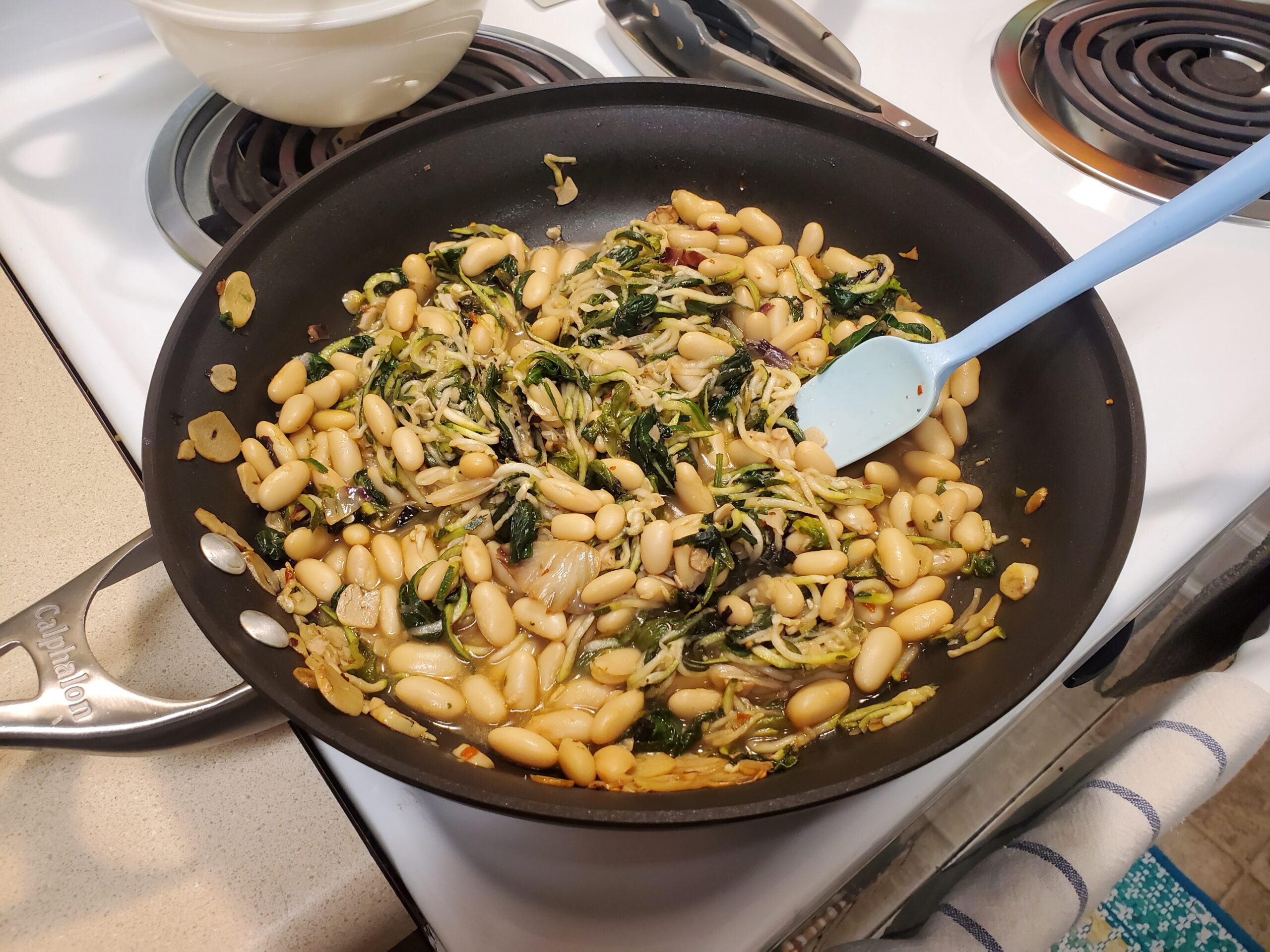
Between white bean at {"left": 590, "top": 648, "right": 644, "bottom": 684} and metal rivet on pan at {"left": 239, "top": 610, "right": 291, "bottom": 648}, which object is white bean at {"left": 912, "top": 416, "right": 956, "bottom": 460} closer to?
white bean at {"left": 590, "top": 648, "right": 644, "bottom": 684}

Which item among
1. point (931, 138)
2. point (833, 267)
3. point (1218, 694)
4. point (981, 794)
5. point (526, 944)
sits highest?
point (931, 138)

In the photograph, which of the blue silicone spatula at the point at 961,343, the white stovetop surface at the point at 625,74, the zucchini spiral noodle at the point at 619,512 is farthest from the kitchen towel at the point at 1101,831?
the blue silicone spatula at the point at 961,343

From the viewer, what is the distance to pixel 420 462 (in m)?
1.44

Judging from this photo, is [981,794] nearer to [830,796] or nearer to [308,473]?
[830,796]


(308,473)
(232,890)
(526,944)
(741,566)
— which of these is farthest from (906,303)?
(232,890)

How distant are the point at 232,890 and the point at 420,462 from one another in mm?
729

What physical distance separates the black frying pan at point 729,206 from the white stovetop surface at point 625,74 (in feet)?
0.38

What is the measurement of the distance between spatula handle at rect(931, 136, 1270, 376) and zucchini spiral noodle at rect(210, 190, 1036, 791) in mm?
163

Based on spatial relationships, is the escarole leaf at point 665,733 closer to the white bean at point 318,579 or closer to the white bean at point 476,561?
the white bean at point 476,561

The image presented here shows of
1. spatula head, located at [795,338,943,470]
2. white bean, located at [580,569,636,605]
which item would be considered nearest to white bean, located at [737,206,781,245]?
spatula head, located at [795,338,943,470]

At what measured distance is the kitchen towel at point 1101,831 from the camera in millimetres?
1314

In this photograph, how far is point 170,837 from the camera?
45.8 inches

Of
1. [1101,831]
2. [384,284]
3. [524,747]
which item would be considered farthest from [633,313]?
[1101,831]

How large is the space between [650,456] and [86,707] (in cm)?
99
